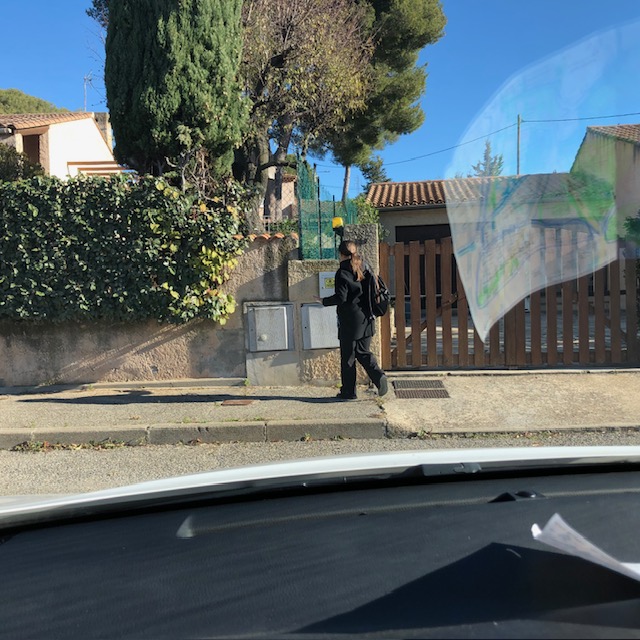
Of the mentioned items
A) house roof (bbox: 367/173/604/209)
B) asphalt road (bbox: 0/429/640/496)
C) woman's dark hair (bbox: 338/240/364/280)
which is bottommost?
asphalt road (bbox: 0/429/640/496)

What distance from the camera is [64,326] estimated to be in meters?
7.92

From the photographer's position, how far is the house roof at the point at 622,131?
1387cm

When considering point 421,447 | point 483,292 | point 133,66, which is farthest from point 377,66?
point 421,447

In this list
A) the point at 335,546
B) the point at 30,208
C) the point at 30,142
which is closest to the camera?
the point at 335,546

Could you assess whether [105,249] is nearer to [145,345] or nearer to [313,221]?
[145,345]

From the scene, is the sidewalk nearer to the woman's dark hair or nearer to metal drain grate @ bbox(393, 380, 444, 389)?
metal drain grate @ bbox(393, 380, 444, 389)

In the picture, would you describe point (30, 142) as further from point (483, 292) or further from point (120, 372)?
point (483, 292)

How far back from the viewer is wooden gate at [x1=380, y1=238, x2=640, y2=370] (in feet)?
26.6

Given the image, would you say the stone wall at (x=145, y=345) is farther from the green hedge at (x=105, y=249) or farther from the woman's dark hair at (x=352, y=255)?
the woman's dark hair at (x=352, y=255)

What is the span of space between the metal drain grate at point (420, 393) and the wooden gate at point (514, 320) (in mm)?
861

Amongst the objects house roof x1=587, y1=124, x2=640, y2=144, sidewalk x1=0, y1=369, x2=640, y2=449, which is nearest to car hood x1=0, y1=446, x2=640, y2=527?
sidewalk x1=0, y1=369, x2=640, y2=449

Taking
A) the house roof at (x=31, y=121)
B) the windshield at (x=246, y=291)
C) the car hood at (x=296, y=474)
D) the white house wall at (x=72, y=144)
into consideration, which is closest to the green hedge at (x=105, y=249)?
the windshield at (x=246, y=291)

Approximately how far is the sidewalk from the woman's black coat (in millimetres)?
863

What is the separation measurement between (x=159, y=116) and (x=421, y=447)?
6.03 m
